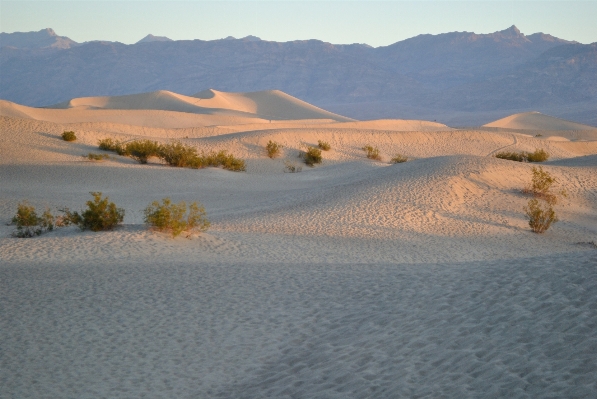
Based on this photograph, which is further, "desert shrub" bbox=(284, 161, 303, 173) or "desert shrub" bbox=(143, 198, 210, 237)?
"desert shrub" bbox=(284, 161, 303, 173)

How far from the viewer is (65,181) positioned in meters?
23.5

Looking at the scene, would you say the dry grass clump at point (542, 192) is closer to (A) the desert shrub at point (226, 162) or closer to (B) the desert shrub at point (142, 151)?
(A) the desert shrub at point (226, 162)

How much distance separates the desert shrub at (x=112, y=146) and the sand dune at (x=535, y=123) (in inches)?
2230

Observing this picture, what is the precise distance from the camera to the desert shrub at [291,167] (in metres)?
32.4

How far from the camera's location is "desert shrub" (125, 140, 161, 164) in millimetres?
29281

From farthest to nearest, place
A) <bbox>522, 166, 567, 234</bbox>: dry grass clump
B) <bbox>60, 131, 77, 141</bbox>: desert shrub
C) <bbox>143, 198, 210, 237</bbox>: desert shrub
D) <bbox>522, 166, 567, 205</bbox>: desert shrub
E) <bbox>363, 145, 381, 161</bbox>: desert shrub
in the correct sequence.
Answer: <bbox>363, 145, 381, 161</bbox>: desert shrub → <bbox>60, 131, 77, 141</bbox>: desert shrub → <bbox>522, 166, 567, 205</bbox>: desert shrub → <bbox>522, 166, 567, 234</bbox>: dry grass clump → <bbox>143, 198, 210, 237</bbox>: desert shrub

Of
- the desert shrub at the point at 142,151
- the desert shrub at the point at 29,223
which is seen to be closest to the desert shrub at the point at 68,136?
the desert shrub at the point at 142,151

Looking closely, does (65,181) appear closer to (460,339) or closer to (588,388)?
(460,339)

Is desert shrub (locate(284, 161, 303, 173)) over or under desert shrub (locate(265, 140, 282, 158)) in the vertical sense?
under

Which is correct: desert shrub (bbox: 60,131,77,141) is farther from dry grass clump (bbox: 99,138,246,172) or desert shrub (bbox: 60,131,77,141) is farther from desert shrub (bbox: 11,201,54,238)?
desert shrub (bbox: 11,201,54,238)

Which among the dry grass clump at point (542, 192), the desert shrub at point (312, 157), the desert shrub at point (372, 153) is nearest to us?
the dry grass clump at point (542, 192)

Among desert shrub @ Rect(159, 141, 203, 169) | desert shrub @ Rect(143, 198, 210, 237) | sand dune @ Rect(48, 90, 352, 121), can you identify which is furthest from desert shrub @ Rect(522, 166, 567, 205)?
sand dune @ Rect(48, 90, 352, 121)

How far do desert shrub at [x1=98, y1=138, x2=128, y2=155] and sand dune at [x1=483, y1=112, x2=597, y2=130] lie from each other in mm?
56634

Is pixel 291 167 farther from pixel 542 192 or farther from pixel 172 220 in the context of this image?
pixel 172 220
